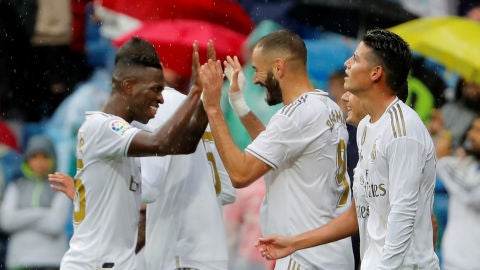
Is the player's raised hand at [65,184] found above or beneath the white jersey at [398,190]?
beneath

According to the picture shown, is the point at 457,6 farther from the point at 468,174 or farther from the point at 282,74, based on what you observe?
the point at 282,74

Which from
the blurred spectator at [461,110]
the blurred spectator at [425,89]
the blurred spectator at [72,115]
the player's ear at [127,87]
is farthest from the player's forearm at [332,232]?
the blurred spectator at [72,115]

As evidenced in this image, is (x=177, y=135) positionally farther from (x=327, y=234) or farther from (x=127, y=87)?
(x=327, y=234)

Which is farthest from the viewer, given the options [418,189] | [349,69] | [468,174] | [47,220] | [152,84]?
[47,220]

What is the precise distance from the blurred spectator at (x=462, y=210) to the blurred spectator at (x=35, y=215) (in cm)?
316

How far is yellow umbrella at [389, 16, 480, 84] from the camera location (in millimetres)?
13023

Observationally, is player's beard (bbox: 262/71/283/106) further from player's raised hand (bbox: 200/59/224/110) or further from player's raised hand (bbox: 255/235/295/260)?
player's raised hand (bbox: 255/235/295/260)

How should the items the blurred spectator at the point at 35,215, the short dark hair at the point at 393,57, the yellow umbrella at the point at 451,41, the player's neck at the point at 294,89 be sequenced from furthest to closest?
the blurred spectator at the point at 35,215 → the yellow umbrella at the point at 451,41 → the player's neck at the point at 294,89 → the short dark hair at the point at 393,57

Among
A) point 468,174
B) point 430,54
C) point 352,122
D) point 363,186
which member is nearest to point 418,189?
point 363,186

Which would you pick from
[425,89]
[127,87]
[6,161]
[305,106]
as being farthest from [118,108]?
[6,161]

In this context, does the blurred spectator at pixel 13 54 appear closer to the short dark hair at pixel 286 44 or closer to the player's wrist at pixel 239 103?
the player's wrist at pixel 239 103

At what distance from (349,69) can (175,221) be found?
5.72ft

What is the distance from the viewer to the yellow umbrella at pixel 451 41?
42.7 feet

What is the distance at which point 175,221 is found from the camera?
9805mm
